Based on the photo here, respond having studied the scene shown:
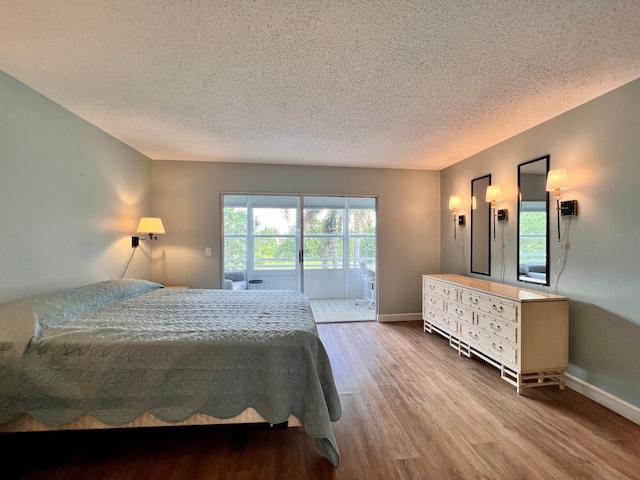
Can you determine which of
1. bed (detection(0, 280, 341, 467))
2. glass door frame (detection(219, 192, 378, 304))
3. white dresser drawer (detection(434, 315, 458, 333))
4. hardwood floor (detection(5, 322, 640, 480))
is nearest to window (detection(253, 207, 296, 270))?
glass door frame (detection(219, 192, 378, 304))

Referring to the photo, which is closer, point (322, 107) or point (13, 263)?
point (13, 263)

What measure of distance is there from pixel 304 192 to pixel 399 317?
255 centimetres

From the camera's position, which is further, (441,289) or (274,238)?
(274,238)

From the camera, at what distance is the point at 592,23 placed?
1.44m

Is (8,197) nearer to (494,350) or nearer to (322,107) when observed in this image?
(322,107)

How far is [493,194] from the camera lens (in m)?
3.21

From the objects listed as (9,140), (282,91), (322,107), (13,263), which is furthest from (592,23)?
(13,263)

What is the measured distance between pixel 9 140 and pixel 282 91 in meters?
2.01

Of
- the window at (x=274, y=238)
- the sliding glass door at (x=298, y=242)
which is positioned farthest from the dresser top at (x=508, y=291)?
the window at (x=274, y=238)

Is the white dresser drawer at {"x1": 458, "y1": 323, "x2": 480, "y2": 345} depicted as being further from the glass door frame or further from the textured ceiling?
the textured ceiling

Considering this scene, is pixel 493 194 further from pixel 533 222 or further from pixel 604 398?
pixel 604 398

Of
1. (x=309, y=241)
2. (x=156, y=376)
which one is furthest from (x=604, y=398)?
(x=309, y=241)

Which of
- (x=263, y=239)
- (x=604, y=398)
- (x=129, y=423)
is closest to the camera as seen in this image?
(x=129, y=423)

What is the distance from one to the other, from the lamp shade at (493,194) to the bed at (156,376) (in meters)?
2.77
